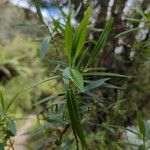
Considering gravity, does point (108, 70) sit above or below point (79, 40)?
below

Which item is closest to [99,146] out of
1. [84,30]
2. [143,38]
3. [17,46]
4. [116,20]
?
[143,38]

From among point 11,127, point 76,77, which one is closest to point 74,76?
point 76,77

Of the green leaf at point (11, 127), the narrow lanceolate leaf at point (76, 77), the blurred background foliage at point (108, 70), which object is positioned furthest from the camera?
the blurred background foliage at point (108, 70)

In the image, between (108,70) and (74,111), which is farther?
(108,70)

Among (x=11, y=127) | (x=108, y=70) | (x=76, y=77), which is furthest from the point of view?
(x=108, y=70)

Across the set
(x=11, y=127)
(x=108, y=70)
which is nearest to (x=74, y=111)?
(x=11, y=127)

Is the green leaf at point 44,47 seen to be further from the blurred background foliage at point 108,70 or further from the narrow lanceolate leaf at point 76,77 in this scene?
the narrow lanceolate leaf at point 76,77

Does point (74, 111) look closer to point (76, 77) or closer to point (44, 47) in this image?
point (76, 77)

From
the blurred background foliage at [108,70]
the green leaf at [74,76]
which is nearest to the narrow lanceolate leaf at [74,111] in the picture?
the green leaf at [74,76]

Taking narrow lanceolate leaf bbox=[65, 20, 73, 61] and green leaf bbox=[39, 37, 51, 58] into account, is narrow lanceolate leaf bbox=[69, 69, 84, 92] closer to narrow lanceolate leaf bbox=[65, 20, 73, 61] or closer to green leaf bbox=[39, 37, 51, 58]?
narrow lanceolate leaf bbox=[65, 20, 73, 61]

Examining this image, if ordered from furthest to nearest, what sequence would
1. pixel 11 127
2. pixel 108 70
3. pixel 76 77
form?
pixel 108 70 < pixel 11 127 < pixel 76 77

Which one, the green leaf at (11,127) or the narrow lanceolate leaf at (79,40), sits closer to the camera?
the narrow lanceolate leaf at (79,40)
